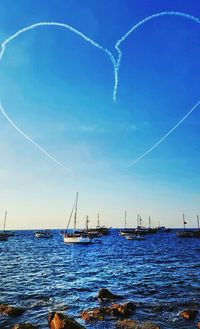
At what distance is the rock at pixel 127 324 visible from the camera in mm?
18106

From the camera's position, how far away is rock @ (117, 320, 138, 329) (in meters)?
18.1

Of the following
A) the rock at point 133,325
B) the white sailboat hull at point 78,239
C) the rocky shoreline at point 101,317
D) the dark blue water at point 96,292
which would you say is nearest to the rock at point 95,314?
the rocky shoreline at point 101,317

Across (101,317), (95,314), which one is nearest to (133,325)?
(101,317)

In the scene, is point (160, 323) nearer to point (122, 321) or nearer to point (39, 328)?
point (122, 321)

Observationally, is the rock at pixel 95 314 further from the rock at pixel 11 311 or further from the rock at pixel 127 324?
the rock at pixel 11 311

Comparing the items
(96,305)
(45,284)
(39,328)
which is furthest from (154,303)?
(45,284)

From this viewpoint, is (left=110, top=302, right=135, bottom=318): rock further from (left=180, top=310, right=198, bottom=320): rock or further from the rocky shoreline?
(left=180, top=310, right=198, bottom=320): rock

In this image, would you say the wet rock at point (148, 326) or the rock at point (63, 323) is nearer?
the rock at point (63, 323)

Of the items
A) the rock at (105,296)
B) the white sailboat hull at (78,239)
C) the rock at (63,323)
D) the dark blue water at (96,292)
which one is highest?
the white sailboat hull at (78,239)

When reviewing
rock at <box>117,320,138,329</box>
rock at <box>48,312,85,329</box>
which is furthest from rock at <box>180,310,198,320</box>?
rock at <box>48,312,85,329</box>

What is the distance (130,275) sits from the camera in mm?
39812

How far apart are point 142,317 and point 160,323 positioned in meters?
1.55

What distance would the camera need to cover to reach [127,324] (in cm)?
1856

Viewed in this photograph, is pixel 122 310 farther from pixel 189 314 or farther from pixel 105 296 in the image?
pixel 105 296
